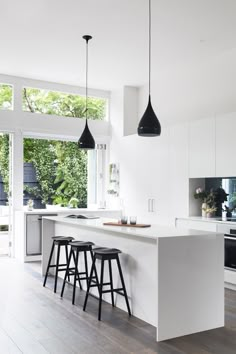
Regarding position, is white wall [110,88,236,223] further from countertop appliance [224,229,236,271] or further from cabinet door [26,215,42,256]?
cabinet door [26,215,42,256]

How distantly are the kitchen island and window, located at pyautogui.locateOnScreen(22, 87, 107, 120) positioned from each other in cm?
449

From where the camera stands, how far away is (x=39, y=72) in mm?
7285

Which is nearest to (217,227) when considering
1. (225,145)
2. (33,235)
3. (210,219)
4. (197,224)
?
(210,219)

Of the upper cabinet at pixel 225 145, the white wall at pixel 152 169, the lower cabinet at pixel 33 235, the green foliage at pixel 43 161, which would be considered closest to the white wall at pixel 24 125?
the green foliage at pixel 43 161

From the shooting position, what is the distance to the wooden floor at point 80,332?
3.32 metres

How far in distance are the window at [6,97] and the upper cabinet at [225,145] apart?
13.2 feet

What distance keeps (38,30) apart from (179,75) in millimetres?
2791

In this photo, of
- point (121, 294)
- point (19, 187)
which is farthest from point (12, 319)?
point (19, 187)

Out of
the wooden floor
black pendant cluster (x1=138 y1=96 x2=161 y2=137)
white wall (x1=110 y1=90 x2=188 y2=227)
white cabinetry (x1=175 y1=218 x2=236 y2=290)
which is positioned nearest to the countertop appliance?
white cabinetry (x1=175 y1=218 x2=236 y2=290)

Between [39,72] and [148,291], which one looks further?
[39,72]

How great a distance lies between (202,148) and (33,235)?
342cm

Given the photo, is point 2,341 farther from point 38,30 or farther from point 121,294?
point 38,30

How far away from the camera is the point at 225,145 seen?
5582mm

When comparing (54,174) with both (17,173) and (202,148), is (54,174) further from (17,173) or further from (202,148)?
(202,148)
